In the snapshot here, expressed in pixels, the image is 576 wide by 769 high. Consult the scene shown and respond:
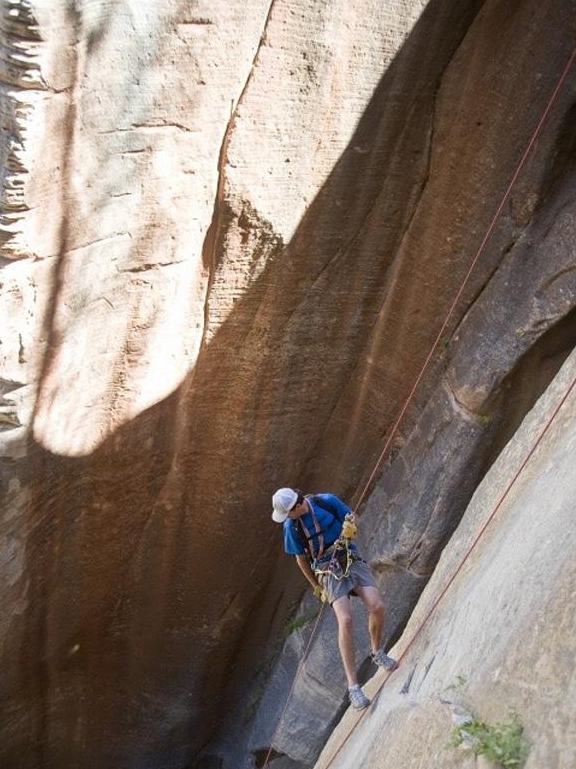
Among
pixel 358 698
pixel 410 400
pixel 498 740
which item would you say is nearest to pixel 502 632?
pixel 498 740

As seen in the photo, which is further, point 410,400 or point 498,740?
point 410,400

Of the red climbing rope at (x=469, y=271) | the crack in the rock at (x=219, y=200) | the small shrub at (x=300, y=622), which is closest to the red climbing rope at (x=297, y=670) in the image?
the small shrub at (x=300, y=622)

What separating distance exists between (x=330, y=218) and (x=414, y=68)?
0.88 meters

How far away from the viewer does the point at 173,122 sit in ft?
14.2

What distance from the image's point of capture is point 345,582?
426 centimetres

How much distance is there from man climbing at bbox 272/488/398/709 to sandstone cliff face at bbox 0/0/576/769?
4.52 feet

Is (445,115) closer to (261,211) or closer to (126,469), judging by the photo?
(261,211)

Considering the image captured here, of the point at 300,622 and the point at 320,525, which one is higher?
the point at 320,525

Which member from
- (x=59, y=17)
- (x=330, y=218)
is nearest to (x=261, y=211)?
(x=330, y=218)

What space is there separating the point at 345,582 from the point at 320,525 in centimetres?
31

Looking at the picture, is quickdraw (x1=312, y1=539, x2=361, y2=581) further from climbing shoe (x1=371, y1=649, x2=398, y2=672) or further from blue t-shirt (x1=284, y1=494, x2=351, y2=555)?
climbing shoe (x1=371, y1=649, x2=398, y2=672)

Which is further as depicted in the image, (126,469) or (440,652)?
(126,469)

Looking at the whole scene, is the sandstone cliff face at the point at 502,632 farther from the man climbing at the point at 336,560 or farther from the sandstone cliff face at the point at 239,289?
the sandstone cliff face at the point at 239,289

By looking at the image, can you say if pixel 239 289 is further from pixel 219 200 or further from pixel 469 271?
pixel 469 271
